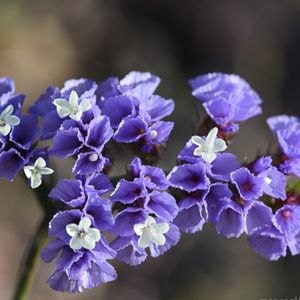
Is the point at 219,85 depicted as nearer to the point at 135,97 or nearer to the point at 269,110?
the point at 135,97

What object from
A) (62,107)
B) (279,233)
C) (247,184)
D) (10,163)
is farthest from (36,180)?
(279,233)

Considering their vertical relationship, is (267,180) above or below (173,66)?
above

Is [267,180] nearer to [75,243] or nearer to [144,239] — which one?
[144,239]

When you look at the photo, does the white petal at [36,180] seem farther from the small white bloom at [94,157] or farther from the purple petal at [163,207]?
the purple petal at [163,207]

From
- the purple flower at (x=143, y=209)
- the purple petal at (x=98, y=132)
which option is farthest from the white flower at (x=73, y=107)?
the purple flower at (x=143, y=209)

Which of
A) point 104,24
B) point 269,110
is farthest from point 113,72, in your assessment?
point 269,110

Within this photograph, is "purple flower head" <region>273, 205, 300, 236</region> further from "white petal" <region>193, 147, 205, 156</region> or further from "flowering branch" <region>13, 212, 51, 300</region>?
"flowering branch" <region>13, 212, 51, 300</region>
